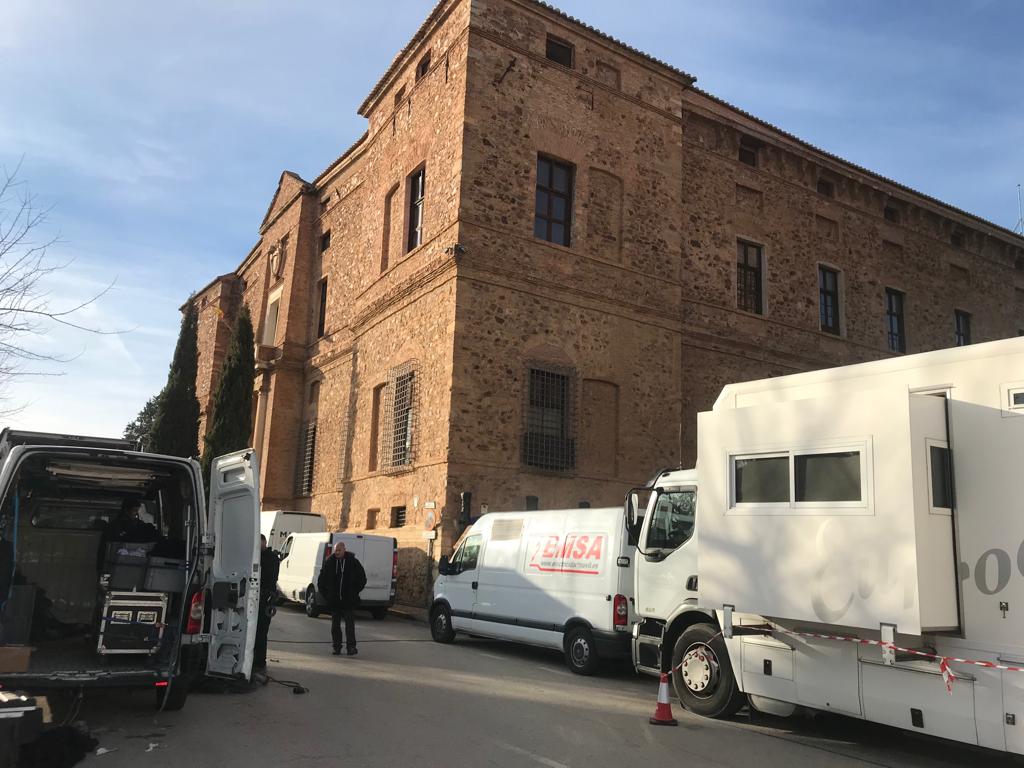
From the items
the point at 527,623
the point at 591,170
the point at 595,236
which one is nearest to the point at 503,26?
the point at 591,170

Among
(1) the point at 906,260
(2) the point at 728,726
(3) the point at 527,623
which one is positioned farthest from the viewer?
(1) the point at 906,260

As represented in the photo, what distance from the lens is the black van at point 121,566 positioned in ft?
22.3

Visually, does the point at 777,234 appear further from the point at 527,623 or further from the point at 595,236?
the point at 527,623

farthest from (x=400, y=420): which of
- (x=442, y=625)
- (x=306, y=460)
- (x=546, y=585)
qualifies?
(x=546, y=585)

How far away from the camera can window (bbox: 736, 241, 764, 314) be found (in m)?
23.7

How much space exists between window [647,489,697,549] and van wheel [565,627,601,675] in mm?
1830

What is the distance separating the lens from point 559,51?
20531mm

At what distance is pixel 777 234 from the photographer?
963 inches

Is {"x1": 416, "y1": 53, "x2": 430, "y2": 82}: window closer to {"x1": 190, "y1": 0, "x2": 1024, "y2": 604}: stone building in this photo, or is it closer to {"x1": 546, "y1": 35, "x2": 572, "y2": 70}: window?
{"x1": 190, "y1": 0, "x2": 1024, "y2": 604}: stone building

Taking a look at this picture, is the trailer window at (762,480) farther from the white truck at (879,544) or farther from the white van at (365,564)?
the white van at (365,564)

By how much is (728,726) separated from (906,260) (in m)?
24.1

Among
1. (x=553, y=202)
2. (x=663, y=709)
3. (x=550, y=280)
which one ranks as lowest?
(x=663, y=709)

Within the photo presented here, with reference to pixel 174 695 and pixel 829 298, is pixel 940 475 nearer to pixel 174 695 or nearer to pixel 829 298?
pixel 174 695

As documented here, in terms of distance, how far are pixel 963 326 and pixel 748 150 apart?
11589 mm
